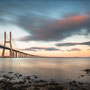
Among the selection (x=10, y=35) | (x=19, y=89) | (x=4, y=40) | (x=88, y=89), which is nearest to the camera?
(x=19, y=89)

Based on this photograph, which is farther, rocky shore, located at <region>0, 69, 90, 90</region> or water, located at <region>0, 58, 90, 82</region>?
water, located at <region>0, 58, 90, 82</region>

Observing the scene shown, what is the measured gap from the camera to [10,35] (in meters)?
97.8

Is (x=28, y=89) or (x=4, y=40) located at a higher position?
(x=4, y=40)

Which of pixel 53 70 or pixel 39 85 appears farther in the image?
pixel 53 70

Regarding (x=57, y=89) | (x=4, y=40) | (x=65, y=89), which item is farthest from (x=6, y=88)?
(x=4, y=40)

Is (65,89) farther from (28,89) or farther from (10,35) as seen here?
(10,35)

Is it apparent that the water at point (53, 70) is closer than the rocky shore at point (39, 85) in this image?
No

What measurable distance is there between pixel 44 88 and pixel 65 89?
2026 millimetres


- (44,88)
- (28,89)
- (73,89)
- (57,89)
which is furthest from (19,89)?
(73,89)

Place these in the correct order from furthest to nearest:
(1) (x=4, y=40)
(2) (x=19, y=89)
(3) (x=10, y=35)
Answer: (3) (x=10, y=35)
(1) (x=4, y=40)
(2) (x=19, y=89)

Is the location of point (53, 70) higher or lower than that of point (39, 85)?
lower

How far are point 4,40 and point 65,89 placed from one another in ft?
287

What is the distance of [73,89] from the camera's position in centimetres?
1126

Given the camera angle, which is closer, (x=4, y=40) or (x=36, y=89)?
(x=36, y=89)
